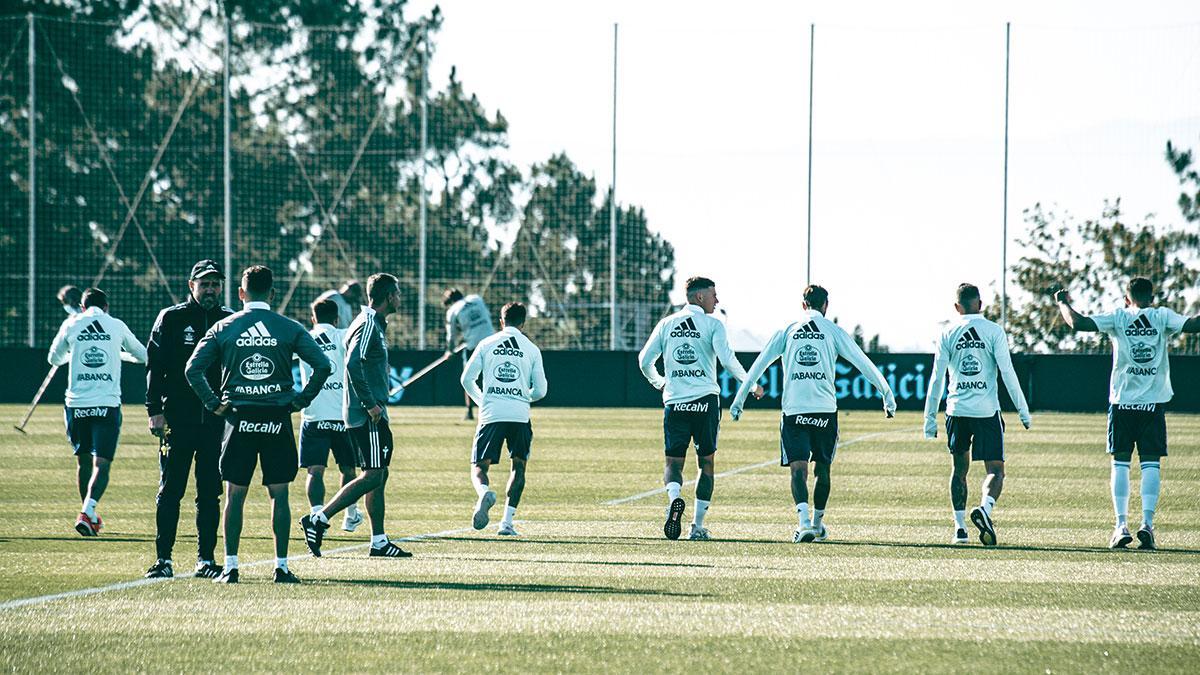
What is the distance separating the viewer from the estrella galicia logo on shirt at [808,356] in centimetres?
1281

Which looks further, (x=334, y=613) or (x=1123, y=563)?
(x=1123, y=563)

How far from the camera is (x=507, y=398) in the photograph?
518 inches

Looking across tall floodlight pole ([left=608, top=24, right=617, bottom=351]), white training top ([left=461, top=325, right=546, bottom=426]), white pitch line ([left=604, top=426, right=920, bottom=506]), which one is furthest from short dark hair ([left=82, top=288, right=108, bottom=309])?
tall floodlight pole ([left=608, top=24, right=617, bottom=351])

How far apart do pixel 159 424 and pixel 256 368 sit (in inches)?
36.6

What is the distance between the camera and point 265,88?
51.0m

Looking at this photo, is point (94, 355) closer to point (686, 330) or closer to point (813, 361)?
point (686, 330)

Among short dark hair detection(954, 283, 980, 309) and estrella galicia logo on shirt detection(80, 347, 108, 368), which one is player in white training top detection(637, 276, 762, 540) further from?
estrella galicia logo on shirt detection(80, 347, 108, 368)

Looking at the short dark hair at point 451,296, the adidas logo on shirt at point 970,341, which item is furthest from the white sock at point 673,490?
the short dark hair at point 451,296

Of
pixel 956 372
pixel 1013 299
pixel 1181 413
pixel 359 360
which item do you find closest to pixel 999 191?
pixel 1013 299

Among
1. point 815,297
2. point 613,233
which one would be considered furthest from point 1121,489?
point 613,233

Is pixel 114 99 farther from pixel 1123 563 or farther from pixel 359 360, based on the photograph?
pixel 1123 563

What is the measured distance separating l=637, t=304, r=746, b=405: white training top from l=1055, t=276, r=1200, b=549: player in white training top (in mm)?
2643

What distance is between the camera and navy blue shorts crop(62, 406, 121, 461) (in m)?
13.9

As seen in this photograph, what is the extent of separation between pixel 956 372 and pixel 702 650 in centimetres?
557
